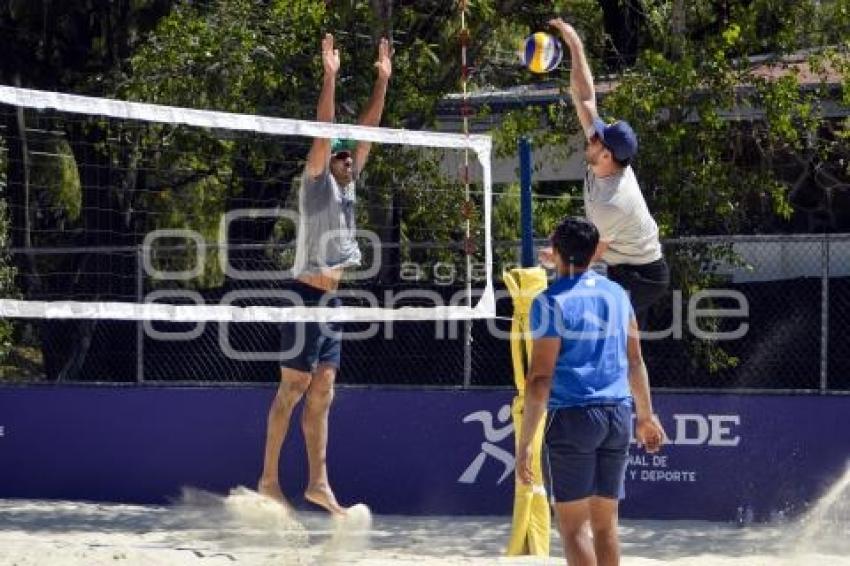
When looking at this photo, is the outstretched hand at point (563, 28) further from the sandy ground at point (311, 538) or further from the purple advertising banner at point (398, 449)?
the purple advertising banner at point (398, 449)

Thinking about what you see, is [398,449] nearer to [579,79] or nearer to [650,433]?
[579,79]

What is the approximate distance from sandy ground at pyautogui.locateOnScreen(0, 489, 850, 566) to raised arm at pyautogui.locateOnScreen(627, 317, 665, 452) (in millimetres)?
1450

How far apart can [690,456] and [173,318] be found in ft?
13.5

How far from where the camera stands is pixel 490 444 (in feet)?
35.0

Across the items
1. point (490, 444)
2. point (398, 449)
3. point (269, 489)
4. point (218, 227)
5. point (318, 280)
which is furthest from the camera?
point (218, 227)

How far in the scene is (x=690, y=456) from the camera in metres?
10.3

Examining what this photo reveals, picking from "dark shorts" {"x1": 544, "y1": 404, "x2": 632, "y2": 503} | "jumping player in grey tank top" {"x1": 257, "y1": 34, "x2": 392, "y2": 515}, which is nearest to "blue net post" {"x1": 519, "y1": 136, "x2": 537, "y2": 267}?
"jumping player in grey tank top" {"x1": 257, "y1": 34, "x2": 392, "y2": 515}

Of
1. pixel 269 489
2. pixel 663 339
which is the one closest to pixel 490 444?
pixel 663 339

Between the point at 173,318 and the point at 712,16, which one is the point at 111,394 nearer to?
the point at 173,318

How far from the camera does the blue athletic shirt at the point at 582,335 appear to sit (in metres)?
6.19

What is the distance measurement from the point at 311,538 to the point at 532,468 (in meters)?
1.89

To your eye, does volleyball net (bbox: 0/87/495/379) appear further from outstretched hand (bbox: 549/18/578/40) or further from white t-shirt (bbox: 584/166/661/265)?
white t-shirt (bbox: 584/166/661/265)

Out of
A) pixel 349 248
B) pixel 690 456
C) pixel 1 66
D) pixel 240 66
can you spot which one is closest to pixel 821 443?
pixel 690 456

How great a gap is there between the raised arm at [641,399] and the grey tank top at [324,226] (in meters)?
1.99
